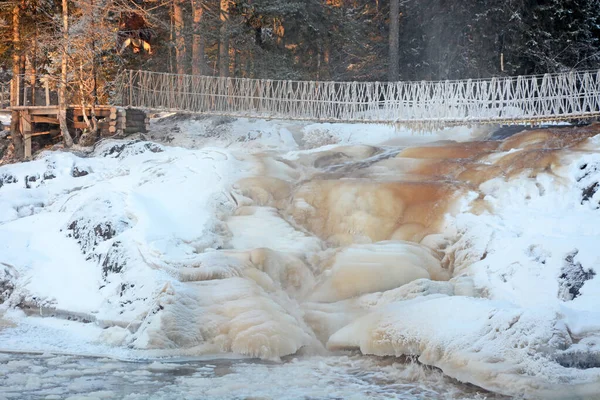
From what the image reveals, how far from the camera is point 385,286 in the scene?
9.83 m

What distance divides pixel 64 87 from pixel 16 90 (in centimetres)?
176

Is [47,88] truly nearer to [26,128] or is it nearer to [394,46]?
[26,128]

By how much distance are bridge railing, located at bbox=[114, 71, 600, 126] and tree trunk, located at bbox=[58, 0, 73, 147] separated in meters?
1.20

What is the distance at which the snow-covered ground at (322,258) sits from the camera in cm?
823

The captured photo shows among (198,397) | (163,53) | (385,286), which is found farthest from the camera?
(163,53)

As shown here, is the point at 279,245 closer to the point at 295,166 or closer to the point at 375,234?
the point at 375,234

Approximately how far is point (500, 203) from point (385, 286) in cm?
281

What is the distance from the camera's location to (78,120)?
1788cm

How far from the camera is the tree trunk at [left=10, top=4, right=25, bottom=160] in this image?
58.9ft

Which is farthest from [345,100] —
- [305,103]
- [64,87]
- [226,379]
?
[226,379]

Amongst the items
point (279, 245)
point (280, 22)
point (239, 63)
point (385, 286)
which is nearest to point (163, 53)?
point (239, 63)

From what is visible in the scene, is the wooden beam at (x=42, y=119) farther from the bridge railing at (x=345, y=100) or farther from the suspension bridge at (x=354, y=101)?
the bridge railing at (x=345, y=100)

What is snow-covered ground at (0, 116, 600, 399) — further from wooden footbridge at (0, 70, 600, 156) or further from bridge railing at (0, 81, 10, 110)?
bridge railing at (0, 81, 10, 110)

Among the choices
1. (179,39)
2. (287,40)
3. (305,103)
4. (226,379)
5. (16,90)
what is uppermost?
(287,40)
